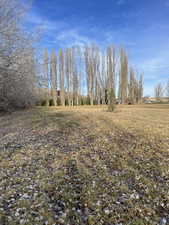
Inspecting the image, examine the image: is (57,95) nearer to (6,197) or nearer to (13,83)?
(13,83)

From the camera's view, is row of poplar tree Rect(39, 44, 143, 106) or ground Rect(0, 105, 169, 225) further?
row of poplar tree Rect(39, 44, 143, 106)

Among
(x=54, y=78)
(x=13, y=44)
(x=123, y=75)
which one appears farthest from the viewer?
(x=123, y=75)

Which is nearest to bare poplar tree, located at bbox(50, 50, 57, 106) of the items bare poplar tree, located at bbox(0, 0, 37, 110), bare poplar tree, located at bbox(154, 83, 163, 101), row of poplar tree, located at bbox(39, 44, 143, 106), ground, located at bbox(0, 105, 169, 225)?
row of poplar tree, located at bbox(39, 44, 143, 106)

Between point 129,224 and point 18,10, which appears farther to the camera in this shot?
point 18,10

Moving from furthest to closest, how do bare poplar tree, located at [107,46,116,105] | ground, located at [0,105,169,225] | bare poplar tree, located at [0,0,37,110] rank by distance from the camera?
bare poplar tree, located at [107,46,116,105] → bare poplar tree, located at [0,0,37,110] → ground, located at [0,105,169,225]

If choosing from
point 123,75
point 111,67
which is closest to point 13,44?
point 111,67

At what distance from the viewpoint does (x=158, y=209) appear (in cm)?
205

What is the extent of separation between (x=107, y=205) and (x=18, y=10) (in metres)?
8.27

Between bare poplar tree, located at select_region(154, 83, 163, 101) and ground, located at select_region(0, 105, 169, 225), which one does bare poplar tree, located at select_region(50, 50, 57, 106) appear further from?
bare poplar tree, located at select_region(154, 83, 163, 101)

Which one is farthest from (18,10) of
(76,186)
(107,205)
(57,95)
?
(57,95)

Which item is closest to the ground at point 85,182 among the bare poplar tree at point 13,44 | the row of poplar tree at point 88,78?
the bare poplar tree at point 13,44

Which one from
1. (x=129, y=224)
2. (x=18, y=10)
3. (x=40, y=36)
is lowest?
(x=129, y=224)

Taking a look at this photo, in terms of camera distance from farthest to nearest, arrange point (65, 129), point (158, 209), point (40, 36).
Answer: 1. point (40, 36)
2. point (65, 129)
3. point (158, 209)

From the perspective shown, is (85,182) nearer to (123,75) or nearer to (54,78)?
(54,78)
